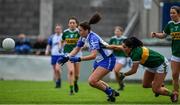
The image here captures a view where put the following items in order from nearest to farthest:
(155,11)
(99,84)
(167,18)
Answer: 1. (99,84)
2. (167,18)
3. (155,11)

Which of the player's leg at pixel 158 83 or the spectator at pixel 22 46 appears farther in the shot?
the spectator at pixel 22 46

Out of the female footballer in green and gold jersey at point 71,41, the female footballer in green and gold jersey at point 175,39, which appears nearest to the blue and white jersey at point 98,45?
the female footballer in green and gold jersey at point 175,39

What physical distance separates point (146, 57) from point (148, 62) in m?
0.20

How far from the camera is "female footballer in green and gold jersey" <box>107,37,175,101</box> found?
17.8 m

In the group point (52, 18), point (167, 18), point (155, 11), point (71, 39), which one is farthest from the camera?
point (52, 18)

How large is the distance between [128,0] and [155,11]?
3213mm

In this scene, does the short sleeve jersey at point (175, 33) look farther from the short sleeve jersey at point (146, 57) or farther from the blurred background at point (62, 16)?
the blurred background at point (62, 16)

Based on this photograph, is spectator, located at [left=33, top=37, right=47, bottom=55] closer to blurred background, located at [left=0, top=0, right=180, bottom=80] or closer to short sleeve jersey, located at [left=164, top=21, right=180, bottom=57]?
blurred background, located at [left=0, top=0, right=180, bottom=80]

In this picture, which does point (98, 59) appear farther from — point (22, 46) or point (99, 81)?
point (22, 46)

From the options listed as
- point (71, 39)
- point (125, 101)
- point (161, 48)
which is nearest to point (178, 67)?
point (125, 101)

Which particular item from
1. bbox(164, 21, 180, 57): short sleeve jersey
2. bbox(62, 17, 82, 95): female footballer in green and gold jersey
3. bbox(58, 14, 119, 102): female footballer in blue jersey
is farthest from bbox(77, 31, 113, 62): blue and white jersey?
bbox(62, 17, 82, 95): female footballer in green and gold jersey

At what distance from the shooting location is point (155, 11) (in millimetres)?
37344

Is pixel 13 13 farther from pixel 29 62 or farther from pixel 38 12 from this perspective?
pixel 29 62

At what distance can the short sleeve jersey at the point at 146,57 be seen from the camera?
58.3 feet
